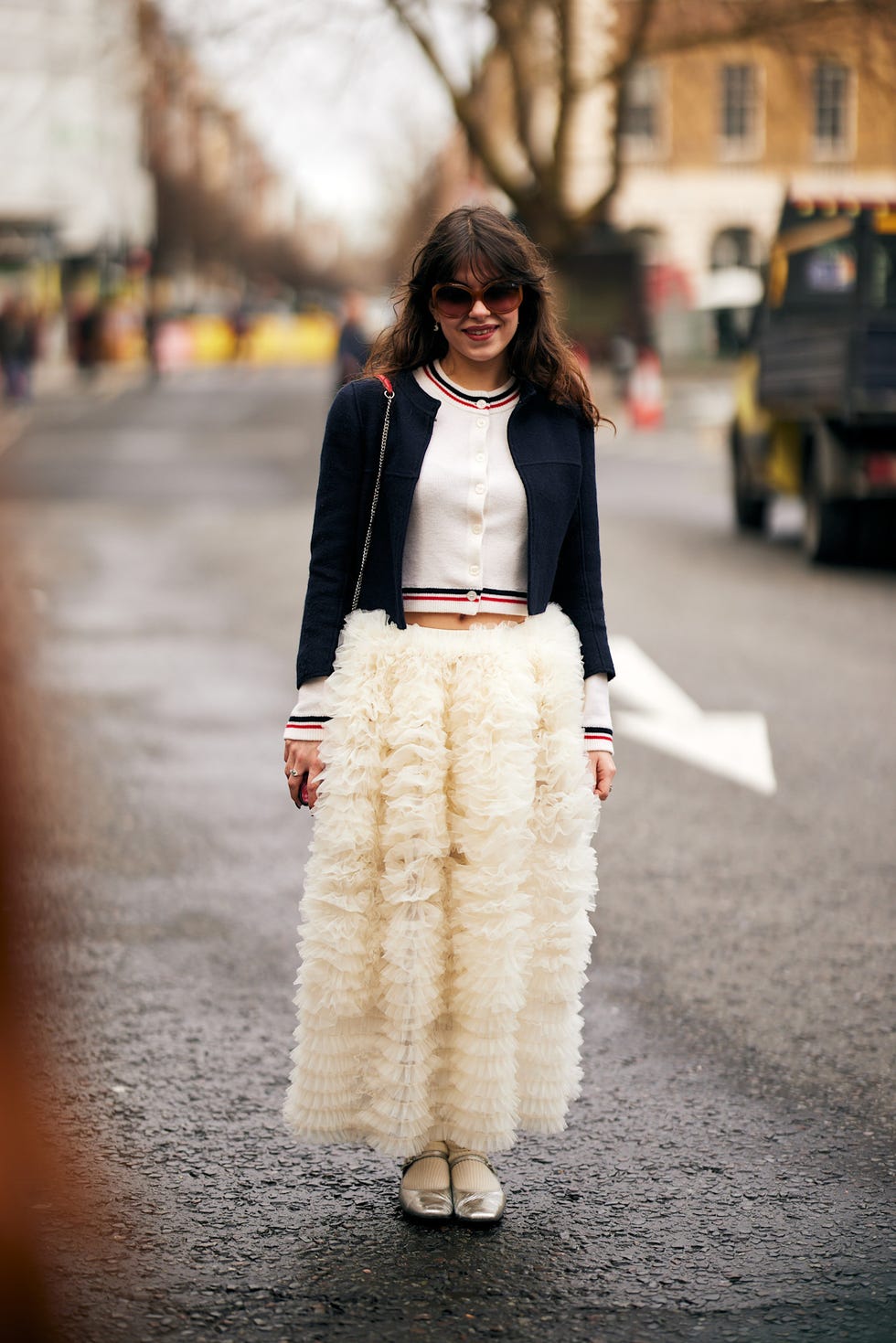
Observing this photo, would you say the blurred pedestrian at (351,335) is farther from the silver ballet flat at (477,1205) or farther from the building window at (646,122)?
the building window at (646,122)

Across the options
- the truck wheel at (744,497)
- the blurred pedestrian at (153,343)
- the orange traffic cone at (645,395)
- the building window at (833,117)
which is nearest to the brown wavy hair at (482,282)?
the truck wheel at (744,497)

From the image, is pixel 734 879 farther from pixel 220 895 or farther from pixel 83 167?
pixel 83 167

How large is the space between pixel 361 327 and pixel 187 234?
61.3 metres

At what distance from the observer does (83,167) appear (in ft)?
206

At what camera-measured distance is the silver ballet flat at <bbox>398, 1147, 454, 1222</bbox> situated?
3508 mm

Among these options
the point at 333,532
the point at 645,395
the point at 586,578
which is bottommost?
the point at 645,395

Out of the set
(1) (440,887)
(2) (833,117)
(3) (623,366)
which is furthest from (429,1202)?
(2) (833,117)

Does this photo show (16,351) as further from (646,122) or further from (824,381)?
(824,381)

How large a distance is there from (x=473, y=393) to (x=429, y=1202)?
4.98ft

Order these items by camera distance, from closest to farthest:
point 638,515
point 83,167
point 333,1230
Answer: point 333,1230 < point 638,515 < point 83,167

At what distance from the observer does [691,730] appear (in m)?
8.27

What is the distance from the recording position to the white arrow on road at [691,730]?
24.9 ft

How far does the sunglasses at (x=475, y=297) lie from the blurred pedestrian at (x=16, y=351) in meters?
34.6

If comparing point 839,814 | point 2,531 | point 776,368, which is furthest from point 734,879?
point 2,531
